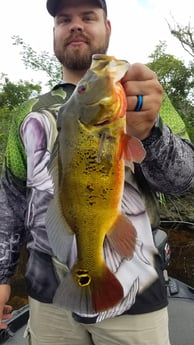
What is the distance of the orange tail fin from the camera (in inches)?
52.8

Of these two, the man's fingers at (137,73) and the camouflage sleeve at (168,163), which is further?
the camouflage sleeve at (168,163)

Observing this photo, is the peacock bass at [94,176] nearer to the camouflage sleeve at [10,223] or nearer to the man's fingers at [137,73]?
the man's fingers at [137,73]

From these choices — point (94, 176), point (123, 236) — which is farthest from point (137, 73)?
point (123, 236)

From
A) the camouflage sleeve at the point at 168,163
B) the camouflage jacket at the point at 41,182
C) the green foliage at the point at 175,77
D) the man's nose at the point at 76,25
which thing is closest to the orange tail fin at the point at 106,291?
the camouflage jacket at the point at 41,182

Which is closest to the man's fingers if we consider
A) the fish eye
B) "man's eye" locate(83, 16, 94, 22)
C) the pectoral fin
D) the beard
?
the fish eye

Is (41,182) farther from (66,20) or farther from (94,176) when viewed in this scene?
(66,20)

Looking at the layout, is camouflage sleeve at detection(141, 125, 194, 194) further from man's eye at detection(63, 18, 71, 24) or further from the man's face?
man's eye at detection(63, 18, 71, 24)

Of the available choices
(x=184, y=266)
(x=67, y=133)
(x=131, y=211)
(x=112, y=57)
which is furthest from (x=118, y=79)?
(x=184, y=266)

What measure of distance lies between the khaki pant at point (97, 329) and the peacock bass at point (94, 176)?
0.21m

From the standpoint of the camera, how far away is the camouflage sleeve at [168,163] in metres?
1.45

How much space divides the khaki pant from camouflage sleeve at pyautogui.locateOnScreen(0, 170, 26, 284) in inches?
9.1

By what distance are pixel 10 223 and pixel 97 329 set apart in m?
0.64

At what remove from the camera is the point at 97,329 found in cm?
158

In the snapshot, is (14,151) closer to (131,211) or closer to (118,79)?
(131,211)
